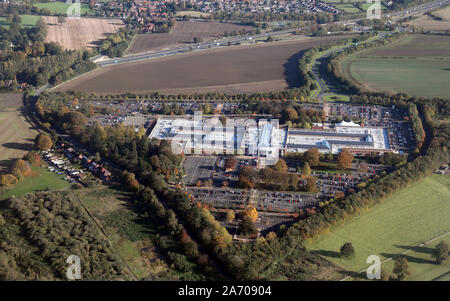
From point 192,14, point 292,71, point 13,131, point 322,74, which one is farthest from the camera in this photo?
point 192,14

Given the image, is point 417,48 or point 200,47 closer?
point 417,48

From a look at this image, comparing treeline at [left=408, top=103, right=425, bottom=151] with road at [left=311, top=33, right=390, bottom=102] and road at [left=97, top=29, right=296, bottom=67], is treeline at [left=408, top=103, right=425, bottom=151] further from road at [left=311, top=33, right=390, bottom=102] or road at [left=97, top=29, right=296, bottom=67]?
road at [left=97, top=29, right=296, bottom=67]

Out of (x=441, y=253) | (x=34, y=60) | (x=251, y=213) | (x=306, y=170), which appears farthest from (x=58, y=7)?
(x=441, y=253)

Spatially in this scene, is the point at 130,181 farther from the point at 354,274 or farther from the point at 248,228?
the point at 354,274

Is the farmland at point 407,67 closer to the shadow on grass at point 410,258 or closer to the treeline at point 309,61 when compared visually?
the treeline at point 309,61

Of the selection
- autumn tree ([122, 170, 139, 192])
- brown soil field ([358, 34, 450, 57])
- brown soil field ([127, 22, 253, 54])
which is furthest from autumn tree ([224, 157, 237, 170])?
brown soil field ([358, 34, 450, 57])

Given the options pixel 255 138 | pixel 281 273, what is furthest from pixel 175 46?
pixel 281 273

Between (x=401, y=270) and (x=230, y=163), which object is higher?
(x=230, y=163)

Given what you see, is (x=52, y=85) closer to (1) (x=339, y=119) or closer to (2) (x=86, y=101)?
(2) (x=86, y=101)

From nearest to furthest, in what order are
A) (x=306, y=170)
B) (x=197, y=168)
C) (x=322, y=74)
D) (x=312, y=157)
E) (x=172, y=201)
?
(x=172, y=201) → (x=306, y=170) → (x=312, y=157) → (x=197, y=168) → (x=322, y=74)
